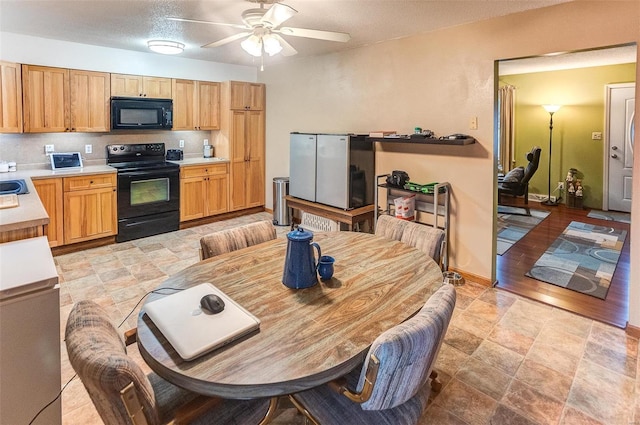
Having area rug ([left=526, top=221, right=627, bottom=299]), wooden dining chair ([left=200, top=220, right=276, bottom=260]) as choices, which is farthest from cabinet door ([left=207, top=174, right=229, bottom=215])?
area rug ([left=526, top=221, right=627, bottom=299])

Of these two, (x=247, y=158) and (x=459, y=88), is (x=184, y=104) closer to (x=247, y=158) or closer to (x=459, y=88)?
(x=247, y=158)

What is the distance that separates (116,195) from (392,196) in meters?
3.38

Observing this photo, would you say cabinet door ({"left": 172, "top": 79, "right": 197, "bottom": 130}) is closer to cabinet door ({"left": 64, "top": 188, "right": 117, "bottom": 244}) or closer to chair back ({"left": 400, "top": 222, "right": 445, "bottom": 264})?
cabinet door ({"left": 64, "top": 188, "right": 117, "bottom": 244})

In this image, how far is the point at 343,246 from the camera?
2.33 metres

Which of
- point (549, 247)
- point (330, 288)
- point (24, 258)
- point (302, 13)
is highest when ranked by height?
point (302, 13)

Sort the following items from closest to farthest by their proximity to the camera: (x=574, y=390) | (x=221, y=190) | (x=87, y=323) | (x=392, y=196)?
(x=87, y=323)
(x=574, y=390)
(x=392, y=196)
(x=221, y=190)

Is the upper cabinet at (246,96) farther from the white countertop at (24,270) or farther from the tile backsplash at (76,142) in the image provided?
the white countertop at (24,270)

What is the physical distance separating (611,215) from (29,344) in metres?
7.59

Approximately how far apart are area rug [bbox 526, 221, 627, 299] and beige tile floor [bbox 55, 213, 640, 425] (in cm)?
66

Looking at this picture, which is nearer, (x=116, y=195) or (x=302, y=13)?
(x=302, y=13)

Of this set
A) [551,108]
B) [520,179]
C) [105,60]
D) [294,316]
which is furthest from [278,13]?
[551,108]

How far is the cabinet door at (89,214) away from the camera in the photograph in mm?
4301

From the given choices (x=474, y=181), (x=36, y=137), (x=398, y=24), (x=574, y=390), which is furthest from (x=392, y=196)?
(x=36, y=137)

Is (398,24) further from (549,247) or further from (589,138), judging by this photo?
(589,138)
